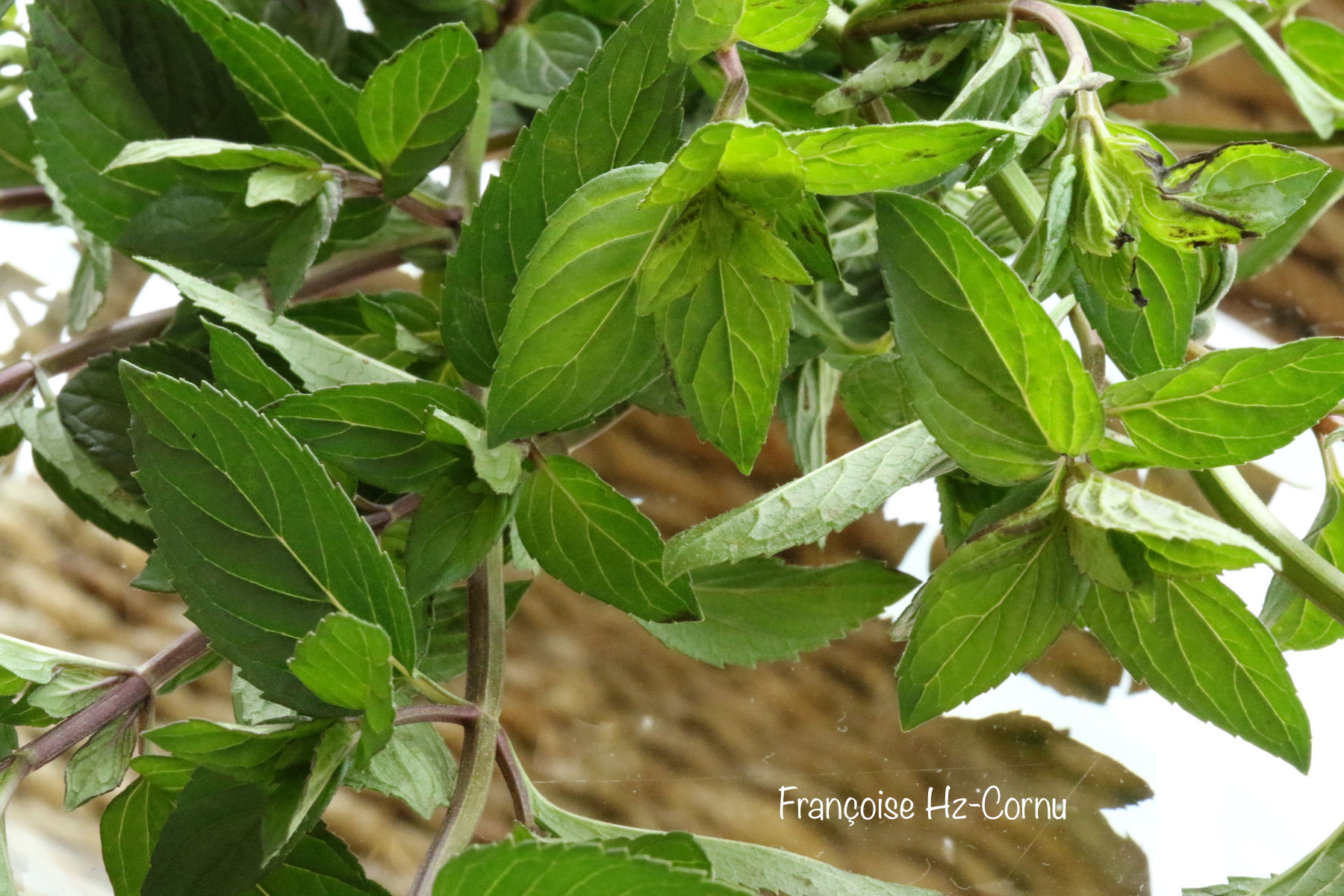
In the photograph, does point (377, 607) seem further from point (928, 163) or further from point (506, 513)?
point (928, 163)

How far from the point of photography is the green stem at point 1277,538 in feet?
1.03

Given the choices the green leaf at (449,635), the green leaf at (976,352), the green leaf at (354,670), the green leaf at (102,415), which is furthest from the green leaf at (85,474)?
the green leaf at (976,352)

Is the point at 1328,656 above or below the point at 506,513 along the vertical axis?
below

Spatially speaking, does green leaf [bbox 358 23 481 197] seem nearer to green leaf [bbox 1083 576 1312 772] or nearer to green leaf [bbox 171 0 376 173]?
green leaf [bbox 171 0 376 173]

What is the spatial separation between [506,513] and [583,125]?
12 cm

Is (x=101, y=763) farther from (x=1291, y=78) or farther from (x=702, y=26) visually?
(x=1291, y=78)

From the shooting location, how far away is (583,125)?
12.3 inches

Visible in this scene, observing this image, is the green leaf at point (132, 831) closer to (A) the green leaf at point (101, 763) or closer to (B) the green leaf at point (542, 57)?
(A) the green leaf at point (101, 763)

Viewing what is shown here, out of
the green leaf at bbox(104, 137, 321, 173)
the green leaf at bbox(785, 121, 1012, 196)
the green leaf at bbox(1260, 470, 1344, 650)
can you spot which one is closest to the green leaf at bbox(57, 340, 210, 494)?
the green leaf at bbox(104, 137, 321, 173)

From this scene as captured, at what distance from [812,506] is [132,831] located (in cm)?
25

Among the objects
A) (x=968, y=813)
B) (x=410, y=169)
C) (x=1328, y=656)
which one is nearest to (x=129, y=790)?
(x=410, y=169)

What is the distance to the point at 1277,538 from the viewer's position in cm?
33

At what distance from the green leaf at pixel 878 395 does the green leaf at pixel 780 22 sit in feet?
0.58

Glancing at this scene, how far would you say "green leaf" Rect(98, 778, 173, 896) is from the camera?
0.35 meters
